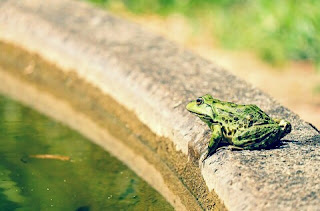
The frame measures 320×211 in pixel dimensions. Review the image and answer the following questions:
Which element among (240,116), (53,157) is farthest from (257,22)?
(240,116)

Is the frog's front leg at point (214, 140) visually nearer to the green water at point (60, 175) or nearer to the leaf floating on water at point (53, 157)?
the green water at point (60, 175)

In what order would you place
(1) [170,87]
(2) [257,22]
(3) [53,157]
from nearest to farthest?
(3) [53,157] → (1) [170,87] → (2) [257,22]

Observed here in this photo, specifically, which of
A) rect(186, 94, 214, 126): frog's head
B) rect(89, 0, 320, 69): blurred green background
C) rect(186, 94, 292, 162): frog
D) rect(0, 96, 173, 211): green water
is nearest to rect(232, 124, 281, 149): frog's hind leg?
rect(186, 94, 292, 162): frog

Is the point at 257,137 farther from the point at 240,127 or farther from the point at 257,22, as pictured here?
the point at 257,22

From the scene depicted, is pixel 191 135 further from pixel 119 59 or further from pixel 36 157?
pixel 119 59

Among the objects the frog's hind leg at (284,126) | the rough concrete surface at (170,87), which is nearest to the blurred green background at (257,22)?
the rough concrete surface at (170,87)

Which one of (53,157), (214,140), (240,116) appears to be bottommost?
(53,157)
